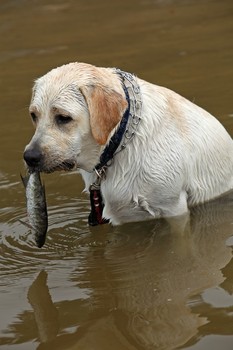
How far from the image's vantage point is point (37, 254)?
6.04m

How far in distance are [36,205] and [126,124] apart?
2.84ft

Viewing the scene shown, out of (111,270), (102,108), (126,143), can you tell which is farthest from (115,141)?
(111,270)

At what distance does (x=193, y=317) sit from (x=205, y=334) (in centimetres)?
23

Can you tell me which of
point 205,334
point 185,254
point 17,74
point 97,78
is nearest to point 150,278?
point 185,254

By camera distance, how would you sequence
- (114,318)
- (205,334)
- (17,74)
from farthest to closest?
1. (17,74)
2. (114,318)
3. (205,334)

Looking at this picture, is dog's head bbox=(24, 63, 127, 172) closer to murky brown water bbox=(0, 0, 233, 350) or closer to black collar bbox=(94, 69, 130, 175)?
black collar bbox=(94, 69, 130, 175)

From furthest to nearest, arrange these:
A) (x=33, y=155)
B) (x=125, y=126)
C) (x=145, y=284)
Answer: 1. (x=125, y=126)
2. (x=145, y=284)
3. (x=33, y=155)

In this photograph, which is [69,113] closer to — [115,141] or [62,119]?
[62,119]

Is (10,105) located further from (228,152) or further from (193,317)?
(193,317)

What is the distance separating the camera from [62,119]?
535cm

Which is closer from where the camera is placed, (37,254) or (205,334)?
(205,334)

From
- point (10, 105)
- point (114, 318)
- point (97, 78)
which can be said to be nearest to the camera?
point (114, 318)

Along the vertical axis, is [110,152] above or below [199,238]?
above

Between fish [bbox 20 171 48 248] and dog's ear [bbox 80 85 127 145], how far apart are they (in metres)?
0.59
